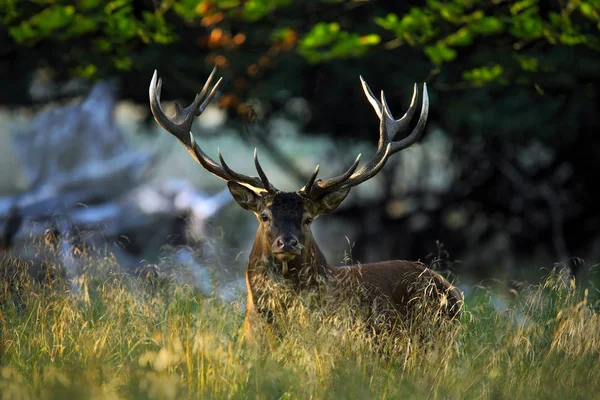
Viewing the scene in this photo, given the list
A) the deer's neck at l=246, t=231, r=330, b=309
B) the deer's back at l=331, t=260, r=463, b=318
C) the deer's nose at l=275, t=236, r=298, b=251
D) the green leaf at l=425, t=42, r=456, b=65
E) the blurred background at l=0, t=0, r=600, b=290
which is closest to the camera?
the deer's nose at l=275, t=236, r=298, b=251

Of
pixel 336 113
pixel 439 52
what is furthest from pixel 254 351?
pixel 336 113

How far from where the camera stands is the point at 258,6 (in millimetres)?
9703

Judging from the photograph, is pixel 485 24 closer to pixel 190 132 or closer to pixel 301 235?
pixel 190 132

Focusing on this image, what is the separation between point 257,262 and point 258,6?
4.31 metres

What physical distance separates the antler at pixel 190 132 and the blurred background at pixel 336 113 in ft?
8.06

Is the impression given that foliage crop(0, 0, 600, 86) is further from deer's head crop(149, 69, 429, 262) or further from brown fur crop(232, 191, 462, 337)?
brown fur crop(232, 191, 462, 337)

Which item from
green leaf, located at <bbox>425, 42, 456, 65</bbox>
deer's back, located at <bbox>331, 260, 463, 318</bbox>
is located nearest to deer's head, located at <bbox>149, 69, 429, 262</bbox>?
deer's back, located at <bbox>331, 260, 463, 318</bbox>

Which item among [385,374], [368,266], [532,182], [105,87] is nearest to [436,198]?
[532,182]

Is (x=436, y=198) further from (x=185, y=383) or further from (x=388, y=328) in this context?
(x=185, y=383)

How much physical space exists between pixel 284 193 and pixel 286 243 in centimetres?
52

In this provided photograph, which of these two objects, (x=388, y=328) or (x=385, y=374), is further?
(x=388, y=328)

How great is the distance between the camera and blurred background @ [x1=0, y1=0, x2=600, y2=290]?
9867mm

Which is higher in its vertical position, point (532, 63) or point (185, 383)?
point (185, 383)

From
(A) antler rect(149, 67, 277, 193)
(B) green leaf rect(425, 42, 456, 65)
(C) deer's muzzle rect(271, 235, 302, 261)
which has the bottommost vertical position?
(B) green leaf rect(425, 42, 456, 65)
